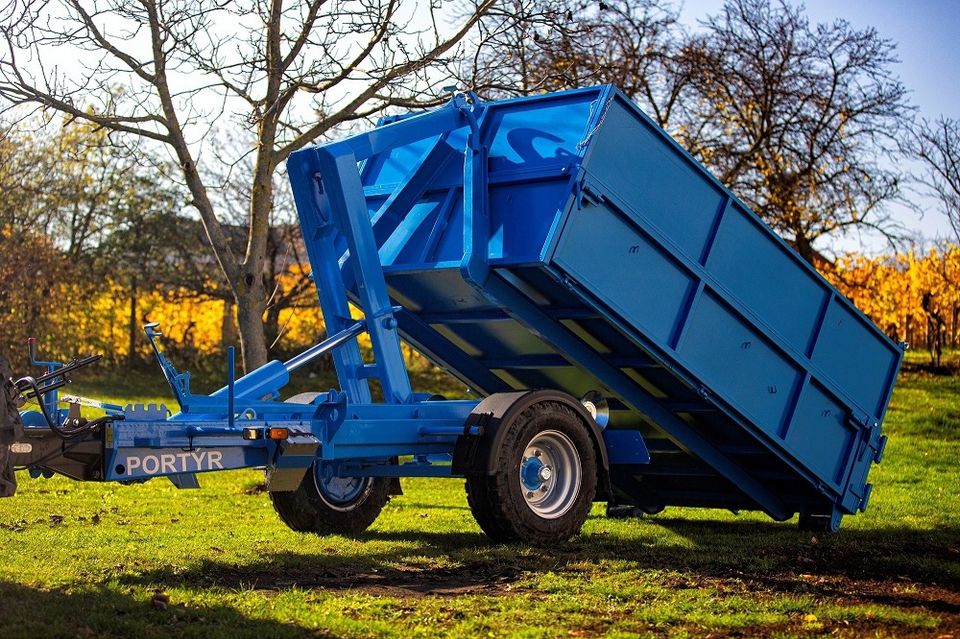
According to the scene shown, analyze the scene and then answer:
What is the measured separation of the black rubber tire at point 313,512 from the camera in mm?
9430

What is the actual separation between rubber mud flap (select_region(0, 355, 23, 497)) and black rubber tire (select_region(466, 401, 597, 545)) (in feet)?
10.0

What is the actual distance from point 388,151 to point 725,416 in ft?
10.8

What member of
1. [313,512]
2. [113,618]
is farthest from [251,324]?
[113,618]

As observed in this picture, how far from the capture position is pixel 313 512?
31.0ft

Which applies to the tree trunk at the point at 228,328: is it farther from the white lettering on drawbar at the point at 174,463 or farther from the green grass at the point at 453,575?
the white lettering on drawbar at the point at 174,463

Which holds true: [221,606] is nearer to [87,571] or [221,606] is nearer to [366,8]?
[87,571]

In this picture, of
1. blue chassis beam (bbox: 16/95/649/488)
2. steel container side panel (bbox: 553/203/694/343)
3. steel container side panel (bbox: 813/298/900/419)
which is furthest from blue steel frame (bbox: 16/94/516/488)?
steel container side panel (bbox: 813/298/900/419)

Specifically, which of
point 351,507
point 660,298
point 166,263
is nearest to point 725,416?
point 660,298

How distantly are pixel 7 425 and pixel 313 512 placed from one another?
3469 millimetres

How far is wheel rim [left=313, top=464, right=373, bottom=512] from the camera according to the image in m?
9.41

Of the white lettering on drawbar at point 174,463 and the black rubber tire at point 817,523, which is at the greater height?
the black rubber tire at point 817,523

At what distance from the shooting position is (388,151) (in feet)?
31.9

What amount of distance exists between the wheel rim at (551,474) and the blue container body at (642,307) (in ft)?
1.68

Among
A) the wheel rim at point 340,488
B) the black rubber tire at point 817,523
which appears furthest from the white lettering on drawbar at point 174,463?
the black rubber tire at point 817,523
